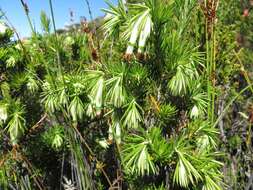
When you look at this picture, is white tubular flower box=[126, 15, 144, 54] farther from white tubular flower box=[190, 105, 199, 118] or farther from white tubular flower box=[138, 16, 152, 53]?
white tubular flower box=[190, 105, 199, 118]

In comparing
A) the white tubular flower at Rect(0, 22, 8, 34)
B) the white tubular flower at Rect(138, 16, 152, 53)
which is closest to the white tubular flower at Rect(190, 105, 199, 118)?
the white tubular flower at Rect(138, 16, 152, 53)

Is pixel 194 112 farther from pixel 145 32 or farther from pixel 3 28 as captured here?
pixel 3 28

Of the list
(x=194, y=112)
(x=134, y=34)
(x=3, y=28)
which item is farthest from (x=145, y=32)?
(x=3, y=28)

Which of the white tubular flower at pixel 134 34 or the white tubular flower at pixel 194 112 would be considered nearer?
the white tubular flower at pixel 134 34

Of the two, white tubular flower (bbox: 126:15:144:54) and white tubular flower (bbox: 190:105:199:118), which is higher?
white tubular flower (bbox: 126:15:144:54)

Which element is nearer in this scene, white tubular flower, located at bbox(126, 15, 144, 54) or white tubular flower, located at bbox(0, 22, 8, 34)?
white tubular flower, located at bbox(126, 15, 144, 54)

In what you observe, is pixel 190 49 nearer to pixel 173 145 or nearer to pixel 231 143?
pixel 173 145

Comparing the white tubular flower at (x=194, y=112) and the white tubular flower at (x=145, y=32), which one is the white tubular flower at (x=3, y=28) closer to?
the white tubular flower at (x=145, y=32)

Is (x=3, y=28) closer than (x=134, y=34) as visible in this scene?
No

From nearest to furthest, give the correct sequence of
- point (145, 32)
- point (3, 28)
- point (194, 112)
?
point (145, 32), point (194, 112), point (3, 28)

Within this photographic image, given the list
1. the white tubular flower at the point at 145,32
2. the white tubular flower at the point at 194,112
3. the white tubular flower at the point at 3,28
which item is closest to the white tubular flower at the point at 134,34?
the white tubular flower at the point at 145,32

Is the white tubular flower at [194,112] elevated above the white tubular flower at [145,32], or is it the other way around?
the white tubular flower at [145,32]

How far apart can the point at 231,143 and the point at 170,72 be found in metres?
Answer: 2.11

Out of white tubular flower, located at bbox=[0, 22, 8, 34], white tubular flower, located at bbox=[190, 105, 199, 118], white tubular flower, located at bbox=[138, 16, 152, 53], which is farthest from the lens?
white tubular flower, located at bbox=[0, 22, 8, 34]
